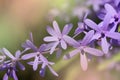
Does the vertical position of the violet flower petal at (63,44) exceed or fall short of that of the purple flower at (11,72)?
it exceeds it

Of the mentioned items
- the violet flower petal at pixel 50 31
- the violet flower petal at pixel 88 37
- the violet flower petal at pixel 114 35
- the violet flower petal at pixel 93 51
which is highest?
the violet flower petal at pixel 50 31

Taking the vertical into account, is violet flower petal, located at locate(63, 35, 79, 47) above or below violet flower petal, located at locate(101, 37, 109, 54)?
above

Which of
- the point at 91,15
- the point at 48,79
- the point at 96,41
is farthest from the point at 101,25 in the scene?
the point at 91,15

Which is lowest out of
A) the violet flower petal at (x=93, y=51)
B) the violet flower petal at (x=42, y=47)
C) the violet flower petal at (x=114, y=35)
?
the violet flower petal at (x=93, y=51)

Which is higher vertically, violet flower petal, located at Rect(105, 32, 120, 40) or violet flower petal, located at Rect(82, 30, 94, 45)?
violet flower petal, located at Rect(82, 30, 94, 45)

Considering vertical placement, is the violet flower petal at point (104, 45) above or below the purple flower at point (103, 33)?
below

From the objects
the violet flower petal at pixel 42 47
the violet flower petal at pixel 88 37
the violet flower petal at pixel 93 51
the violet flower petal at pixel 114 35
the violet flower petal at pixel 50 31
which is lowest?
the violet flower petal at pixel 93 51

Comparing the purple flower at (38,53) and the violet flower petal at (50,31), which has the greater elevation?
the violet flower petal at (50,31)

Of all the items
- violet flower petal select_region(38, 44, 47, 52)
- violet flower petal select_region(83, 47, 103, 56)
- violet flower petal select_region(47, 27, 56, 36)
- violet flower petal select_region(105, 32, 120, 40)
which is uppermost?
violet flower petal select_region(47, 27, 56, 36)

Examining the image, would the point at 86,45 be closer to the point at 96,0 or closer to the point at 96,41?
the point at 96,41

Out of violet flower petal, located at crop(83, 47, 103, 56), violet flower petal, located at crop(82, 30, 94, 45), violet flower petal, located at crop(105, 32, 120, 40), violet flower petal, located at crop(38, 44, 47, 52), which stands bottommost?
violet flower petal, located at crop(83, 47, 103, 56)

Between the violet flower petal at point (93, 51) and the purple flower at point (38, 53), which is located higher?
the purple flower at point (38, 53)
